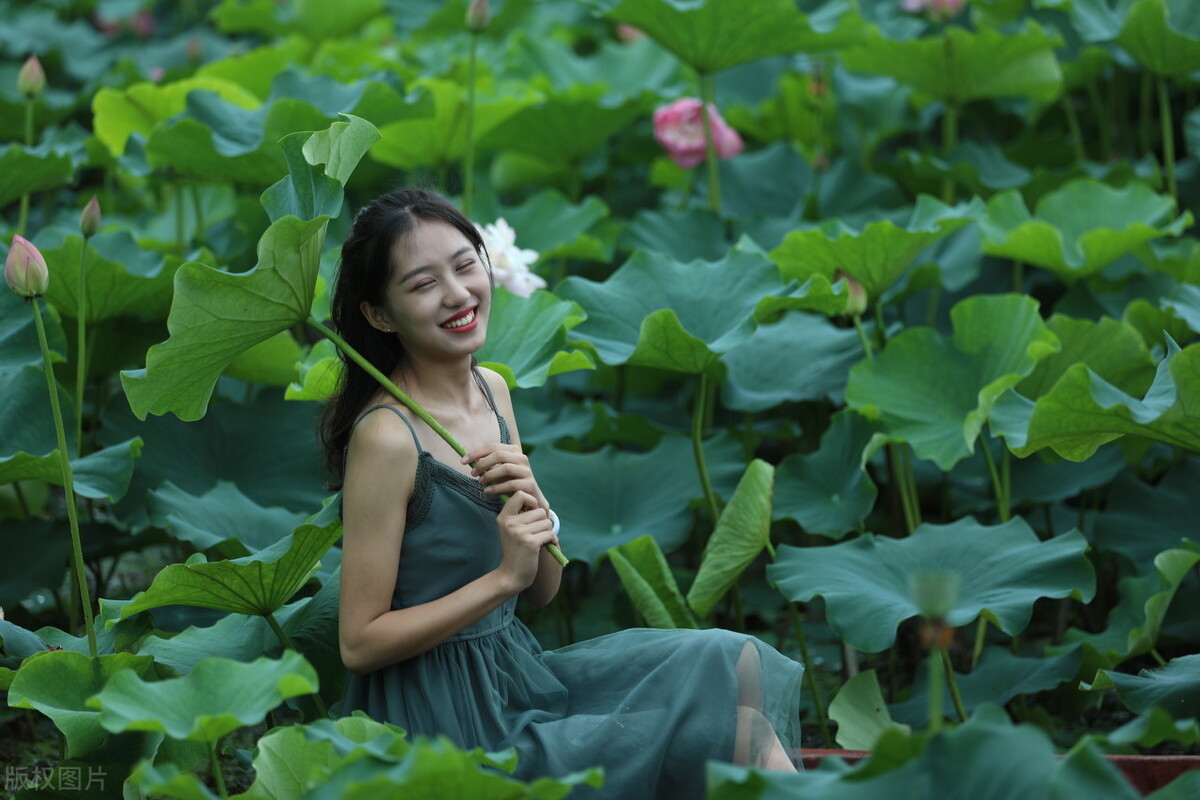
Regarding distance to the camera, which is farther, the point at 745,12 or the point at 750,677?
the point at 745,12

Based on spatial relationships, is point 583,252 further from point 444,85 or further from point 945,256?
point 945,256

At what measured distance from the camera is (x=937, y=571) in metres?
1.84

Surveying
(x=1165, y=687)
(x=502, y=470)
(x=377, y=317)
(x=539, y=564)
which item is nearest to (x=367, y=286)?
(x=377, y=317)

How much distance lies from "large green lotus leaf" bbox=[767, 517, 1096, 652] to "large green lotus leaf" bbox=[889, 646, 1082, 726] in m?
0.15

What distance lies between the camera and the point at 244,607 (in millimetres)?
1597

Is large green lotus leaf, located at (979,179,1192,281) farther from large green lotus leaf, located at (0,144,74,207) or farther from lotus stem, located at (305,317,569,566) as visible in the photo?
large green lotus leaf, located at (0,144,74,207)

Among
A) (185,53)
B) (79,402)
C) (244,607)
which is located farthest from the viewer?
(185,53)

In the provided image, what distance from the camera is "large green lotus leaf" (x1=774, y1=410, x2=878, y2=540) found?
2.04 meters

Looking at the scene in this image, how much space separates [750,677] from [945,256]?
A: 143 centimetres

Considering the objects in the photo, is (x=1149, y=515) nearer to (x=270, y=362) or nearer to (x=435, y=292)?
(x=435, y=292)

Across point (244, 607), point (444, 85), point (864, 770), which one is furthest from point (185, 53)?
point (864, 770)

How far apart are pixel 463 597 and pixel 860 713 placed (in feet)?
2.20

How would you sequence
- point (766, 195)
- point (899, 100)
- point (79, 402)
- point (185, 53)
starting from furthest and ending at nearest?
point (185, 53), point (899, 100), point (766, 195), point (79, 402)

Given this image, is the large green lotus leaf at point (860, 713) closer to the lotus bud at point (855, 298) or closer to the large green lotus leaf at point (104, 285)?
the lotus bud at point (855, 298)
